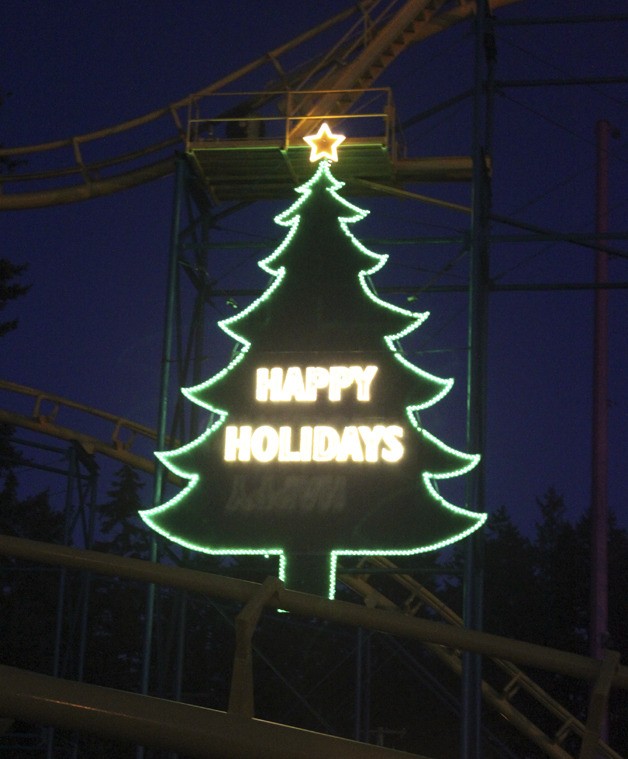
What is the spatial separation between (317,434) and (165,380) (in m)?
2.85

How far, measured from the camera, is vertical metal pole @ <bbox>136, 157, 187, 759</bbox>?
1902 cm

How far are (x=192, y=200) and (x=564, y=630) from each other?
25173mm

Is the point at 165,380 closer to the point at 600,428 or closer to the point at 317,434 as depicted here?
the point at 317,434

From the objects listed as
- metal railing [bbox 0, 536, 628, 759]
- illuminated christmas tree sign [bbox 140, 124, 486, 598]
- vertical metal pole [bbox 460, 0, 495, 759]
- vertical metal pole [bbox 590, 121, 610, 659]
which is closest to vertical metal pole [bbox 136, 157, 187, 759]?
illuminated christmas tree sign [bbox 140, 124, 486, 598]

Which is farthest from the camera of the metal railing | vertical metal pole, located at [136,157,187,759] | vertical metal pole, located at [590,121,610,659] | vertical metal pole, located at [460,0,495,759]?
vertical metal pole, located at [590,121,610,659]

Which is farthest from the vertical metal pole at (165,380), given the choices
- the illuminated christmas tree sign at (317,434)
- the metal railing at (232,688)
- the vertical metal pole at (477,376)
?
the metal railing at (232,688)

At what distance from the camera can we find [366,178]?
2159cm

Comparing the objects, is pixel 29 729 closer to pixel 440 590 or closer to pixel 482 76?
pixel 482 76

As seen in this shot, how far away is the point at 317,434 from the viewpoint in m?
18.9

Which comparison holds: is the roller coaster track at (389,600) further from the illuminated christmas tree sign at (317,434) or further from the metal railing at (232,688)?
the metal railing at (232,688)

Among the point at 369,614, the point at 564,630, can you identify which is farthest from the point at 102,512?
the point at 369,614

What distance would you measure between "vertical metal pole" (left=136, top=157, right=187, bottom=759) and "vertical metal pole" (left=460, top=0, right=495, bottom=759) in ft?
14.0

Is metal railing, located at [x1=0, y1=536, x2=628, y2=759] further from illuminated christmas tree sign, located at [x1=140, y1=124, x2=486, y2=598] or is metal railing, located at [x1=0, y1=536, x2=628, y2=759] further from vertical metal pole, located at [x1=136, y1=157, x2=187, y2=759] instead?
vertical metal pole, located at [x1=136, y1=157, x2=187, y2=759]

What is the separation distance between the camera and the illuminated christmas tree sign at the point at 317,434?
18.5 meters
